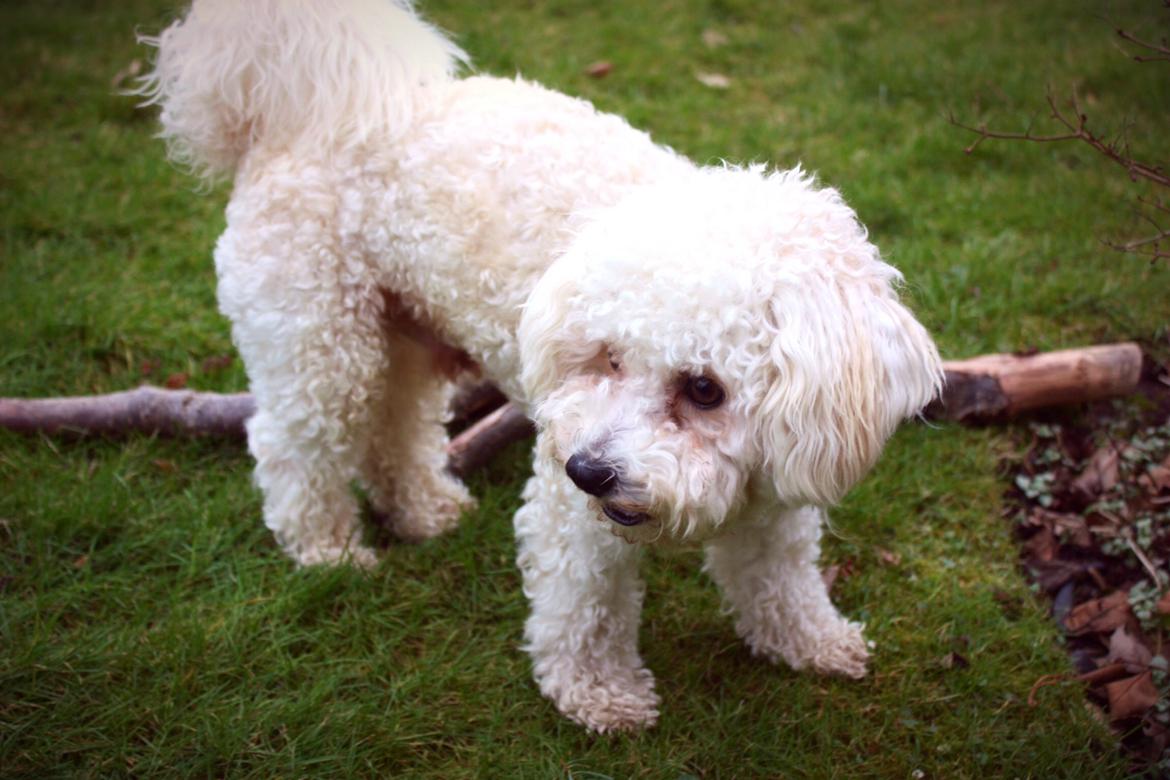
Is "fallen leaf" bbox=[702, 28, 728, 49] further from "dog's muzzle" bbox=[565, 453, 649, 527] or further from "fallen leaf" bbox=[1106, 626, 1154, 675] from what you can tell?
"dog's muzzle" bbox=[565, 453, 649, 527]

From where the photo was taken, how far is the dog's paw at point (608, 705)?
101 inches

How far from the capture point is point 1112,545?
2.91m

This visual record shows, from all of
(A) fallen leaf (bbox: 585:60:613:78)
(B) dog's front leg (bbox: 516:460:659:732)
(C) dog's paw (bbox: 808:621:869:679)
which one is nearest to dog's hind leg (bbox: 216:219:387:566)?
(B) dog's front leg (bbox: 516:460:659:732)

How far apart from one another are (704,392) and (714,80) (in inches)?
157

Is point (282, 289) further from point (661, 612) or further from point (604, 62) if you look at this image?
point (604, 62)

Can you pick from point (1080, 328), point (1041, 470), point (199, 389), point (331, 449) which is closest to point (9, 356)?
point (199, 389)

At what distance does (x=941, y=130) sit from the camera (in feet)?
16.0

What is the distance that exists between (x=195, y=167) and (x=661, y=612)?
79.9 inches

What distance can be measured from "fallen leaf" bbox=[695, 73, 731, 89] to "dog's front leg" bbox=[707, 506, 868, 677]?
350 centimetres

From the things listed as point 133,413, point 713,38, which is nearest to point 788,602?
point 133,413

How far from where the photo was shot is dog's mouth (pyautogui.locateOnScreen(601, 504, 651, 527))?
2000 millimetres

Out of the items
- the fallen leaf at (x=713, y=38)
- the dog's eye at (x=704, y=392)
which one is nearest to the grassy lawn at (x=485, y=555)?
the fallen leaf at (x=713, y=38)

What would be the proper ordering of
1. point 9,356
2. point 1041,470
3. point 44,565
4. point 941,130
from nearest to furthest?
1. point 44,565
2. point 1041,470
3. point 9,356
4. point 941,130

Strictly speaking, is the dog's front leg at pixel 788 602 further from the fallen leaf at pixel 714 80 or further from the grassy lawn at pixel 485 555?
the fallen leaf at pixel 714 80
